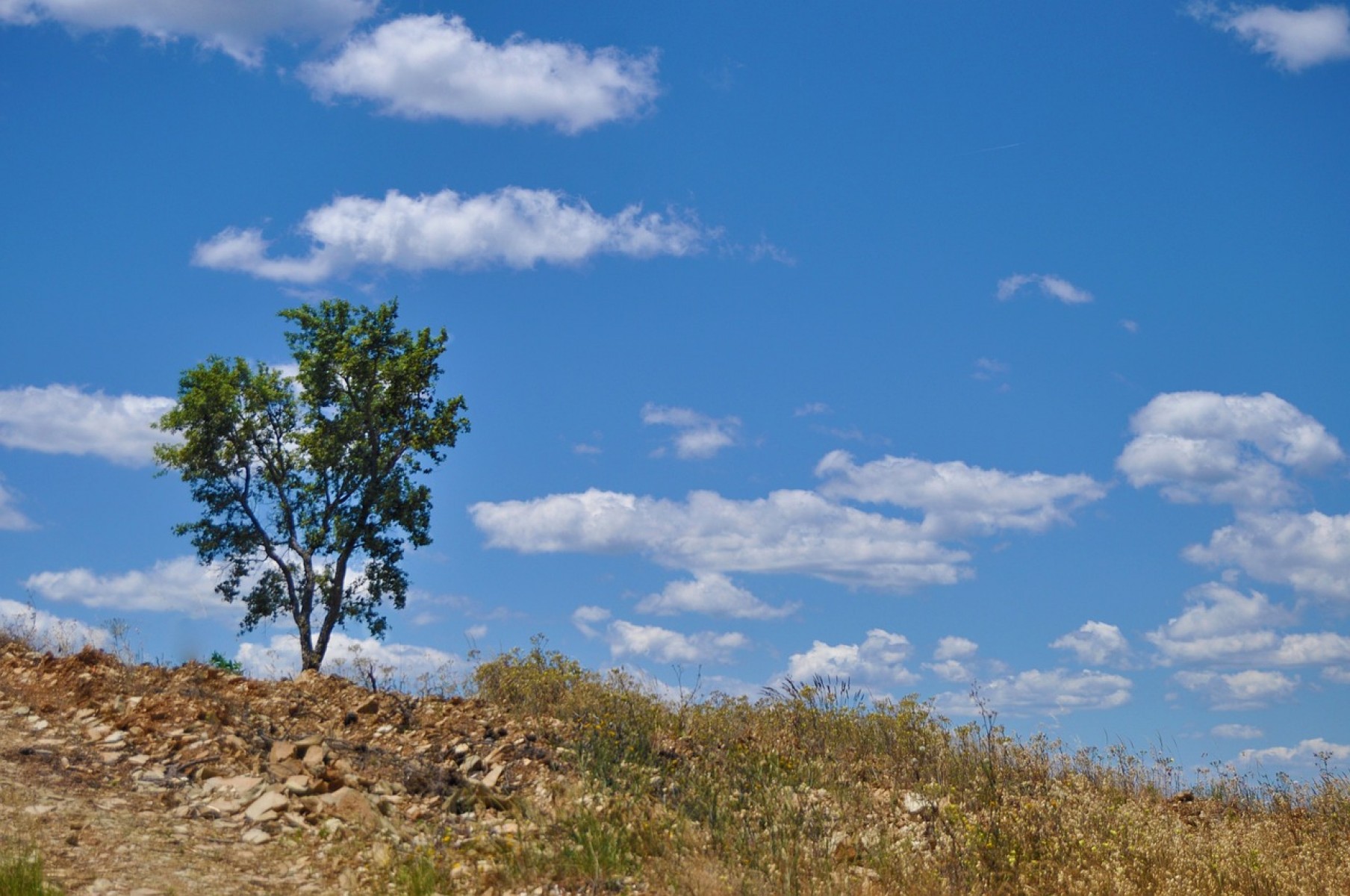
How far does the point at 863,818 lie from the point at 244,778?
20.5 feet

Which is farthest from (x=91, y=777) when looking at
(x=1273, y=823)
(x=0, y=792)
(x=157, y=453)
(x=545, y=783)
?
(x=157, y=453)

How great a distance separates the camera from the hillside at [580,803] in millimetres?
9148

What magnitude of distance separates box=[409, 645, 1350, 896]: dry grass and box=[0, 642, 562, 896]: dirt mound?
0.71 m

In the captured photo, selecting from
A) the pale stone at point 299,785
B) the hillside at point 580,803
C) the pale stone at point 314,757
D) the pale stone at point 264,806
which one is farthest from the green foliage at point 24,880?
the pale stone at point 314,757

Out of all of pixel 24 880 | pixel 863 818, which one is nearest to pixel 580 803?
pixel 863 818

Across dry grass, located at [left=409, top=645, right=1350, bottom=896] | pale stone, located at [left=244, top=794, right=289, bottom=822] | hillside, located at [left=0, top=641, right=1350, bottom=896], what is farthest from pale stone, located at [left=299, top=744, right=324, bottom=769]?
dry grass, located at [left=409, top=645, right=1350, bottom=896]

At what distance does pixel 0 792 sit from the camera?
10.7 m

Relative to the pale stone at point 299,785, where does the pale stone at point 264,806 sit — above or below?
below

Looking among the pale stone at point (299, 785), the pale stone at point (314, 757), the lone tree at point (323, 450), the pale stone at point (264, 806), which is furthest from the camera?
the lone tree at point (323, 450)

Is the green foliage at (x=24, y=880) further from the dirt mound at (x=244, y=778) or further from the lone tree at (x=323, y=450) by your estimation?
the lone tree at (x=323, y=450)

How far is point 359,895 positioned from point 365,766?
2907 millimetres

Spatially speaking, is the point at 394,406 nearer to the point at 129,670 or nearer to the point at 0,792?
the point at 129,670

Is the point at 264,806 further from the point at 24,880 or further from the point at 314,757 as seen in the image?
the point at 24,880

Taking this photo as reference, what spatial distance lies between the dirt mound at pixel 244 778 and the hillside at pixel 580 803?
0.03m
